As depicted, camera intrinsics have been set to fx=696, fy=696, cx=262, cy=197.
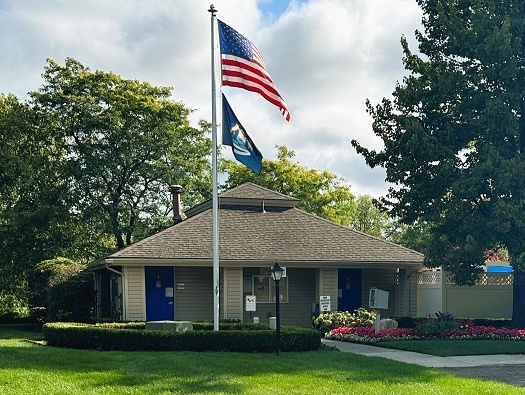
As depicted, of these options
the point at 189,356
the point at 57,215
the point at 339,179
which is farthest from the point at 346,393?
the point at 339,179

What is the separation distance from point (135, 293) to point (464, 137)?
11.5 meters

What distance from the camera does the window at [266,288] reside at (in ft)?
82.3

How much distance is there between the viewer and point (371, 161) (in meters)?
22.6

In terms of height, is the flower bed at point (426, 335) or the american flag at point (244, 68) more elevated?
the american flag at point (244, 68)

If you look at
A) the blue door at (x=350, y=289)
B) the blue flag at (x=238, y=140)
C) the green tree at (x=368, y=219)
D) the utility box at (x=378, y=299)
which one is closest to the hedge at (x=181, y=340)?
the blue flag at (x=238, y=140)

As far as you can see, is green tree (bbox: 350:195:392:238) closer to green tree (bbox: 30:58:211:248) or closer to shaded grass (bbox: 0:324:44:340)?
green tree (bbox: 30:58:211:248)

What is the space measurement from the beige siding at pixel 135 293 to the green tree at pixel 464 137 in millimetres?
8408

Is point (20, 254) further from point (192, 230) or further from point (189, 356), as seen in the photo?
point (189, 356)

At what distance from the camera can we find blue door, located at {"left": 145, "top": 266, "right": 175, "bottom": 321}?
23812 millimetres

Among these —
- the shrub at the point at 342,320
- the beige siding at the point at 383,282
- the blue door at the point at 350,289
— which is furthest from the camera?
the beige siding at the point at 383,282

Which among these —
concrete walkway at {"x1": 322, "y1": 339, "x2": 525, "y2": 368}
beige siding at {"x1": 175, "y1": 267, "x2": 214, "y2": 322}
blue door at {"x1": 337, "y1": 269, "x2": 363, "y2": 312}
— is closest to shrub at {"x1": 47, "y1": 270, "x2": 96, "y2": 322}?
beige siding at {"x1": 175, "y1": 267, "x2": 214, "y2": 322}

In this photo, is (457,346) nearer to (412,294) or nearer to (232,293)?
(412,294)

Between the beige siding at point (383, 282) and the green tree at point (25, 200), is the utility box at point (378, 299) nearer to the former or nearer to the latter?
the beige siding at point (383, 282)

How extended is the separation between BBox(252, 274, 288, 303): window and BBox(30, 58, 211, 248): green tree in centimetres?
1199
